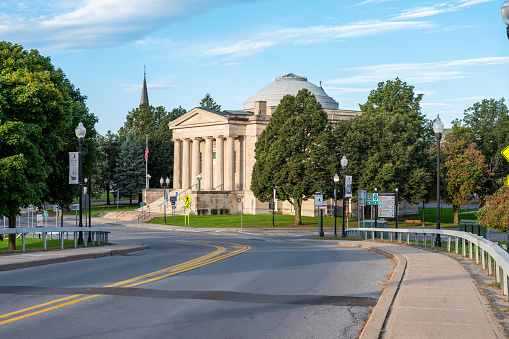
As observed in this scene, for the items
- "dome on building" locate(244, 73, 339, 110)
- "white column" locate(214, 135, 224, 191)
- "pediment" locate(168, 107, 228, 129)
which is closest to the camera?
"pediment" locate(168, 107, 228, 129)

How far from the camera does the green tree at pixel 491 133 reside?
67875 mm

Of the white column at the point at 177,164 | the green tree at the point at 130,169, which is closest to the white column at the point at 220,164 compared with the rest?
the white column at the point at 177,164

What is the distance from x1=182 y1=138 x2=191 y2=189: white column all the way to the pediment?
102 inches

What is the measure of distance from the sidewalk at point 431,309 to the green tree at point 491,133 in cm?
5544

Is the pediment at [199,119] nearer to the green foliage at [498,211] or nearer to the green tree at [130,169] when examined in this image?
the green tree at [130,169]

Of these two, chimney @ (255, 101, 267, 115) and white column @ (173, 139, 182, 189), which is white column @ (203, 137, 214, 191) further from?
chimney @ (255, 101, 267, 115)

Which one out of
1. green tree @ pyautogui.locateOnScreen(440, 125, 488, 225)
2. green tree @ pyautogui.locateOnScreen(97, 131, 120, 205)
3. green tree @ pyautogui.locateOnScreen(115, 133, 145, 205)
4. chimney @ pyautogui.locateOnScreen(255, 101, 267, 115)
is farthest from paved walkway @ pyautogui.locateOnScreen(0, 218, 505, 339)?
green tree @ pyautogui.locateOnScreen(97, 131, 120, 205)

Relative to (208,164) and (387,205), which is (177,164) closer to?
(208,164)

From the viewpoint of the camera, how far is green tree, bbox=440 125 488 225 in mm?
62688

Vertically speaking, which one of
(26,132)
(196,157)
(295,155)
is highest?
(196,157)

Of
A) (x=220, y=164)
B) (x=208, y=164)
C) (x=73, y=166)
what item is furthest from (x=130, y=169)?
(x=73, y=166)

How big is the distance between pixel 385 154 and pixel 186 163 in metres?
34.0

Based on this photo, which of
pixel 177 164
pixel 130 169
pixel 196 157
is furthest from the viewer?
pixel 130 169

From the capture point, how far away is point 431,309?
9477 mm
